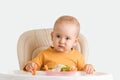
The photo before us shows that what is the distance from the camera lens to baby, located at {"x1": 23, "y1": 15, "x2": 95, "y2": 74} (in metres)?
3.38

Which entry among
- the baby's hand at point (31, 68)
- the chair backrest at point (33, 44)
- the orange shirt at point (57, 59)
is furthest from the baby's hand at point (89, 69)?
the chair backrest at point (33, 44)

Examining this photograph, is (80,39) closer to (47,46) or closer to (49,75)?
(47,46)

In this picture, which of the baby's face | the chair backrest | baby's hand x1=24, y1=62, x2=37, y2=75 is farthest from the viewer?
the chair backrest

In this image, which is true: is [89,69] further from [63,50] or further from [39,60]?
[39,60]

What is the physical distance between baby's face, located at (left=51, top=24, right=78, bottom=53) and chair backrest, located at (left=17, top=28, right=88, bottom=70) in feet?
0.98

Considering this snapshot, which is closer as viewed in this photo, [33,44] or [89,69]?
[89,69]

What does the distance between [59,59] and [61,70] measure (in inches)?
11.3

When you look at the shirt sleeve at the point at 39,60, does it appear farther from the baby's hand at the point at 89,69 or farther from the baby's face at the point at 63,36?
the baby's hand at the point at 89,69

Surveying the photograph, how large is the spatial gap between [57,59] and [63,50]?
66 millimetres

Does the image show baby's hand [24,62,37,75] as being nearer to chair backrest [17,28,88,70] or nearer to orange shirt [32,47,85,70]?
orange shirt [32,47,85,70]

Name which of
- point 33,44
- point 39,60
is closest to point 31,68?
point 39,60

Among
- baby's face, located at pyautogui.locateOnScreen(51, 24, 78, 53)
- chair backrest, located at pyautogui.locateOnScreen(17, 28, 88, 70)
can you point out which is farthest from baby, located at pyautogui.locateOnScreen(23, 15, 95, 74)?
chair backrest, located at pyautogui.locateOnScreen(17, 28, 88, 70)

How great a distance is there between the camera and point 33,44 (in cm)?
371

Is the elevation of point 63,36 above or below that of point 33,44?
above
